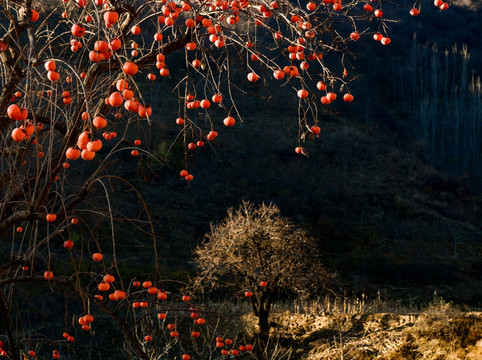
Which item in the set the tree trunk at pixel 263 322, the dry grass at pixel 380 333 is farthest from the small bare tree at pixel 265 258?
the dry grass at pixel 380 333

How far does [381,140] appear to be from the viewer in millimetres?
31047

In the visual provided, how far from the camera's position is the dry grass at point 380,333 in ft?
21.0

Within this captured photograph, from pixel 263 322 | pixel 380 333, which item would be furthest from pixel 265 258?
pixel 380 333

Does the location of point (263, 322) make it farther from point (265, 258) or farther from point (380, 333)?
point (380, 333)

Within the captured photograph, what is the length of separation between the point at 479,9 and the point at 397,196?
32196mm

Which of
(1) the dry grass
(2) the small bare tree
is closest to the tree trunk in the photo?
(2) the small bare tree

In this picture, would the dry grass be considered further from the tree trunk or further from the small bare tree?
the small bare tree

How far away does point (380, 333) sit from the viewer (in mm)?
7555

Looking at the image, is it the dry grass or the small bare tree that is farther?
the small bare tree

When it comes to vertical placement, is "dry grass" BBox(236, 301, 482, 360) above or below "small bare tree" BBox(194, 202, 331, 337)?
below

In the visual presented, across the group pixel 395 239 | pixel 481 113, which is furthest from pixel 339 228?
pixel 481 113

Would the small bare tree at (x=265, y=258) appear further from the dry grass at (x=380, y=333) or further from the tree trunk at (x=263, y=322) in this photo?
the dry grass at (x=380, y=333)

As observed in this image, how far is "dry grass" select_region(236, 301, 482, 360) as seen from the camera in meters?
6.41

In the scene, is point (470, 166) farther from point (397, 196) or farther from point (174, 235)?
point (174, 235)
